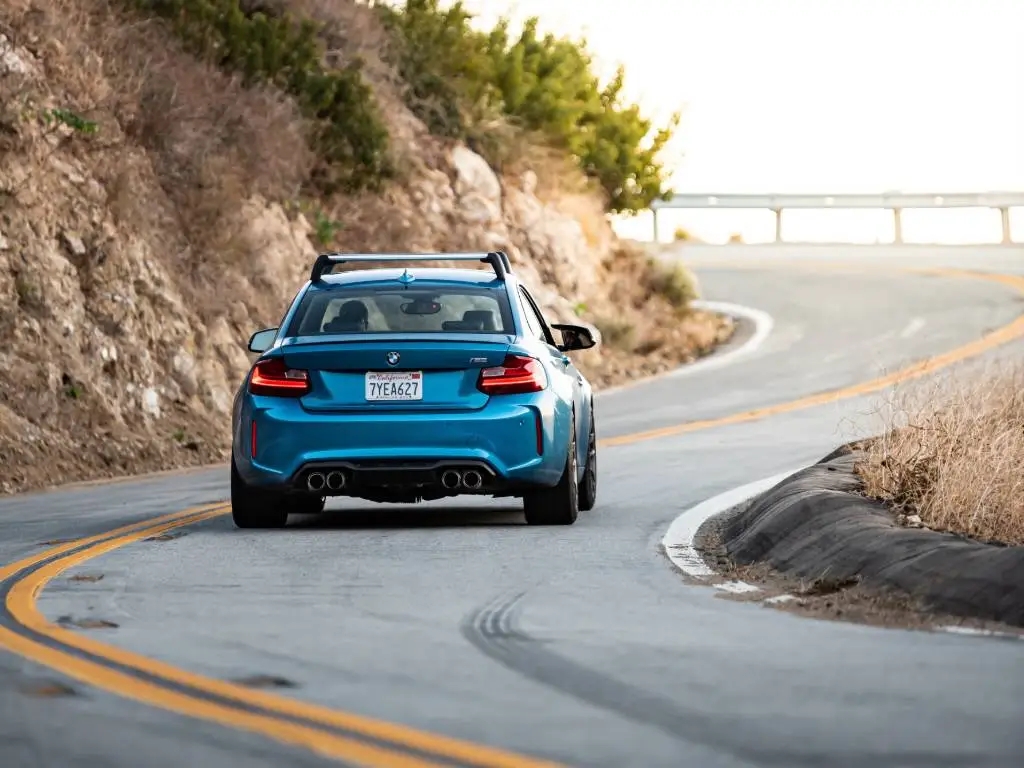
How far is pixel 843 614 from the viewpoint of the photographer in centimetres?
944

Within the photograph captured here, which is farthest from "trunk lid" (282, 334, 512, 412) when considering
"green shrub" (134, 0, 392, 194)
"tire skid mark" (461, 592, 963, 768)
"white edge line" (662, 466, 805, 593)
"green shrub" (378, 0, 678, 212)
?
"green shrub" (378, 0, 678, 212)

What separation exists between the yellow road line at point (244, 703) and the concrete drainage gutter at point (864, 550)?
3187 mm

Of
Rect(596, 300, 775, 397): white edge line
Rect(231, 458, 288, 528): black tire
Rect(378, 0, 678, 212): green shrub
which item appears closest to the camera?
Rect(231, 458, 288, 528): black tire

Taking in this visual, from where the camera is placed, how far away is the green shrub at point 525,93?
3456cm

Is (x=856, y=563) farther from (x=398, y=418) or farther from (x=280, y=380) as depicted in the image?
Result: (x=280, y=380)

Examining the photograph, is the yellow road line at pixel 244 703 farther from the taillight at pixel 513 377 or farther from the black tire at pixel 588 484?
the black tire at pixel 588 484

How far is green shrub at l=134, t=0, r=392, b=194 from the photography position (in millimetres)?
27922

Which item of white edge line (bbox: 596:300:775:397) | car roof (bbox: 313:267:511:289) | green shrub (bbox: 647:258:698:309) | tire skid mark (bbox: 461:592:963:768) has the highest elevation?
car roof (bbox: 313:267:511:289)

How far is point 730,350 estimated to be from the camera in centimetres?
3441

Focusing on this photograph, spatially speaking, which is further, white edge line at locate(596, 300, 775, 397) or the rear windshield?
white edge line at locate(596, 300, 775, 397)

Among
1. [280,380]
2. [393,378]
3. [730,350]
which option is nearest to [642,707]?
[393,378]

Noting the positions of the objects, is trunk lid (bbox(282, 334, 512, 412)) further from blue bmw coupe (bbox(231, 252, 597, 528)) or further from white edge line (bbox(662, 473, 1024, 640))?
white edge line (bbox(662, 473, 1024, 640))

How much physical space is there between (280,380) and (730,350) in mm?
21751

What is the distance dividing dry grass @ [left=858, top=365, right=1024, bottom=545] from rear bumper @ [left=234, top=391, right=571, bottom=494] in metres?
2.14
